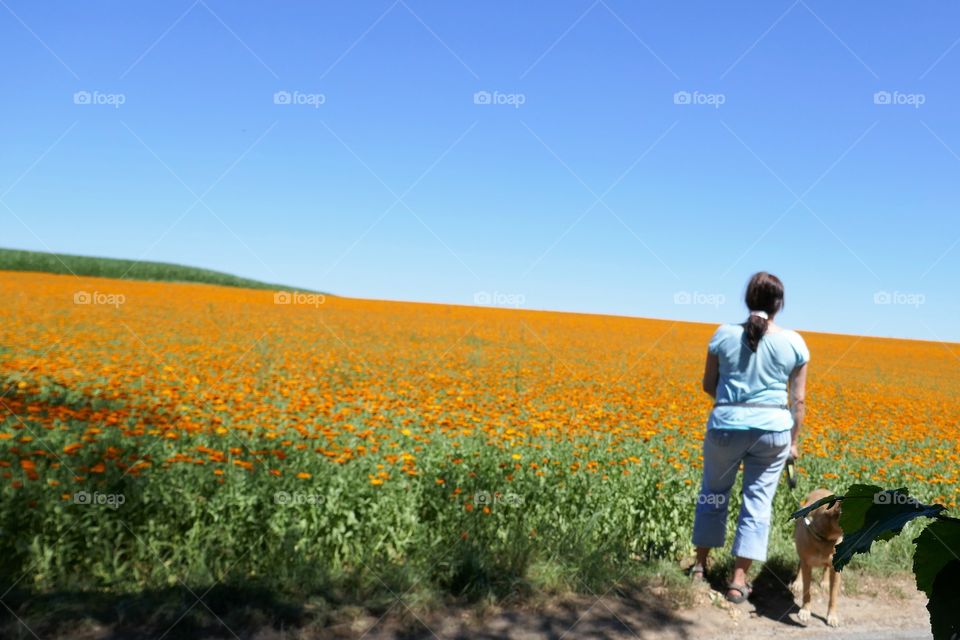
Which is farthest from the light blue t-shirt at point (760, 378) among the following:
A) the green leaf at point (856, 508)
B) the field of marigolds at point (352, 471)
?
the green leaf at point (856, 508)

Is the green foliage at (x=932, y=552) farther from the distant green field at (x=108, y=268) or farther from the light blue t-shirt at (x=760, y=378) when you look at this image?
the distant green field at (x=108, y=268)

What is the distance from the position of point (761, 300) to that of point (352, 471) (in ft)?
9.83

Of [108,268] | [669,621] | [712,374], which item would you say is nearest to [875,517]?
[669,621]

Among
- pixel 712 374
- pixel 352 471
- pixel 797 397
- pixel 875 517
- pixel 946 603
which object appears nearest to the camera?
pixel 946 603

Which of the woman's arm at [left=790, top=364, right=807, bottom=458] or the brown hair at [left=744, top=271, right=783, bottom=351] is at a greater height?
the brown hair at [left=744, top=271, right=783, bottom=351]

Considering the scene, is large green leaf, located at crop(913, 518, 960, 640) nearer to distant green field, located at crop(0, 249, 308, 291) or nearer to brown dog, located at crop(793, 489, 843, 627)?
brown dog, located at crop(793, 489, 843, 627)

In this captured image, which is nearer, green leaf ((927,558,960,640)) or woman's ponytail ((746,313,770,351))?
Result: green leaf ((927,558,960,640))

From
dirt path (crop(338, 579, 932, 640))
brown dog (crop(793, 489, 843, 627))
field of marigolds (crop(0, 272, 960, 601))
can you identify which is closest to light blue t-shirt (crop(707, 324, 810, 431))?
brown dog (crop(793, 489, 843, 627))

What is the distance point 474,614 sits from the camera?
13.1 feet

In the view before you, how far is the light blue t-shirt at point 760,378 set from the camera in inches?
175

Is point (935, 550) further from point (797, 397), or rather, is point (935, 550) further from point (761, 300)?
point (797, 397)

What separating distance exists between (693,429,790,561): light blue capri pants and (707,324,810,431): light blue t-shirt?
0.06 m

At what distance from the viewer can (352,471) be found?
495cm

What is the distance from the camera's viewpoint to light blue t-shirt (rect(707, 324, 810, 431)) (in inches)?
175
